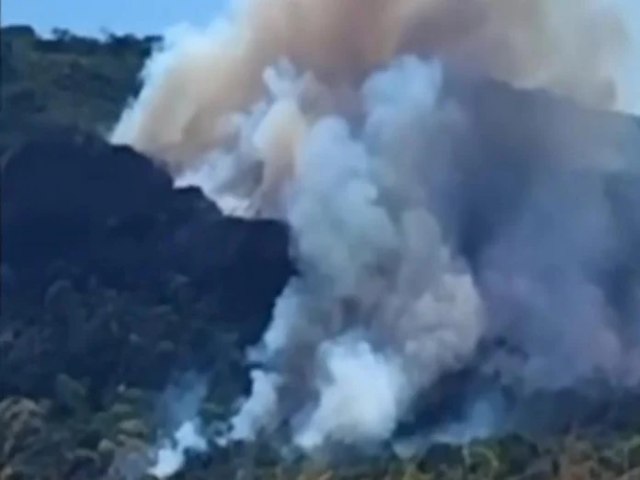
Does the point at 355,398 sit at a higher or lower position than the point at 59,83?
lower

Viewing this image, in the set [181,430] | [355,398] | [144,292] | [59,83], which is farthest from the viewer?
[59,83]

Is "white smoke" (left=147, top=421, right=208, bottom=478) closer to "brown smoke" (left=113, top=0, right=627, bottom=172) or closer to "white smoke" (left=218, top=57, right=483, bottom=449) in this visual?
"white smoke" (left=218, top=57, right=483, bottom=449)

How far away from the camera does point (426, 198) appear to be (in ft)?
11.2

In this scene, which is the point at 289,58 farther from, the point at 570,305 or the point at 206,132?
the point at 570,305

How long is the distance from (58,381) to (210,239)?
48 cm

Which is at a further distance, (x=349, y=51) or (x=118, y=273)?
(x=118, y=273)

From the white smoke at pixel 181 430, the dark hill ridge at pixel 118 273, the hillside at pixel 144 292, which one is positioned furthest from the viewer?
the dark hill ridge at pixel 118 273

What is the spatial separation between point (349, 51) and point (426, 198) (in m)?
0.38

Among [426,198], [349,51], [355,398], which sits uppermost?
[349,51]

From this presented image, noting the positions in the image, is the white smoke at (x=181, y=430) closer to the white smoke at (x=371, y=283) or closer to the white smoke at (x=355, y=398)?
the white smoke at (x=371, y=283)

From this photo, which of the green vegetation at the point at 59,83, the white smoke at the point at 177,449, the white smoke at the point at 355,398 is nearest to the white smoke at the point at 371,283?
the white smoke at the point at 355,398

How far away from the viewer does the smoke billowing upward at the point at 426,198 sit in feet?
10.4

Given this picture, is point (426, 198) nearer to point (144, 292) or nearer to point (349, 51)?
point (349, 51)

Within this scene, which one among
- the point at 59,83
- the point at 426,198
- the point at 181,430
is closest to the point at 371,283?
the point at 426,198
